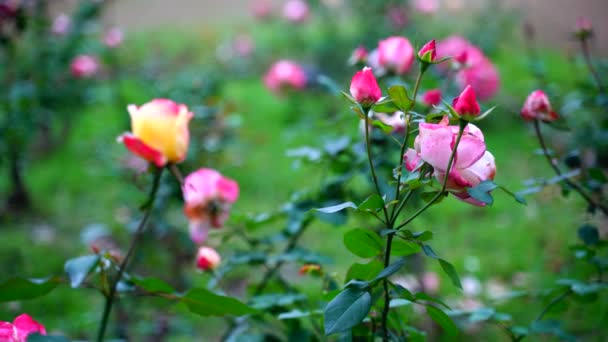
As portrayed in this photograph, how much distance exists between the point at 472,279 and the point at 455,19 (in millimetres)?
2953

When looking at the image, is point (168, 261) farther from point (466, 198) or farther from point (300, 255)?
point (466, 198)

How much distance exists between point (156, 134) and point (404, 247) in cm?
26

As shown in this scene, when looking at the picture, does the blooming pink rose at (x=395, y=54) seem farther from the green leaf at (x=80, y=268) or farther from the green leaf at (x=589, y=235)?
the green leaf at (x=80, y=268)

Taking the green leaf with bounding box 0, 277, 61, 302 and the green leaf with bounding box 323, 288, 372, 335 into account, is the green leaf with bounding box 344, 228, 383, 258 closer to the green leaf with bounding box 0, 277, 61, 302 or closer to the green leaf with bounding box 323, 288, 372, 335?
the green leaf with bounding box 323, 288, 372, 335

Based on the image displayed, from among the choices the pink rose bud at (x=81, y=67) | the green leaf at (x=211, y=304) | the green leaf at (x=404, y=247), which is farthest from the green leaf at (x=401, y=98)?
the pink rose bud at (x=81, y=67)

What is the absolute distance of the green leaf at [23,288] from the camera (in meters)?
0.54

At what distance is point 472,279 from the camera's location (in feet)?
6.27

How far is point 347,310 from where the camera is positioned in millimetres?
478

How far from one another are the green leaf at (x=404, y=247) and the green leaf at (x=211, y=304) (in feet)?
0.48

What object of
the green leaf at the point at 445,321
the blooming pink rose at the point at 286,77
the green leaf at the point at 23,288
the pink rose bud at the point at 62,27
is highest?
the pink rose bud at the point at 62,27

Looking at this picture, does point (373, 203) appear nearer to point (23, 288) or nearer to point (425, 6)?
point (23, 288)

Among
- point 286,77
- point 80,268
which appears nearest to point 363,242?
point 80,268

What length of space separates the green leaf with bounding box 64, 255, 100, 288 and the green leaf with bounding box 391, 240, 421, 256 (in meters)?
0.28

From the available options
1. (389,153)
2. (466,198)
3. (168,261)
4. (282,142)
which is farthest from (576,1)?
(466,198)
